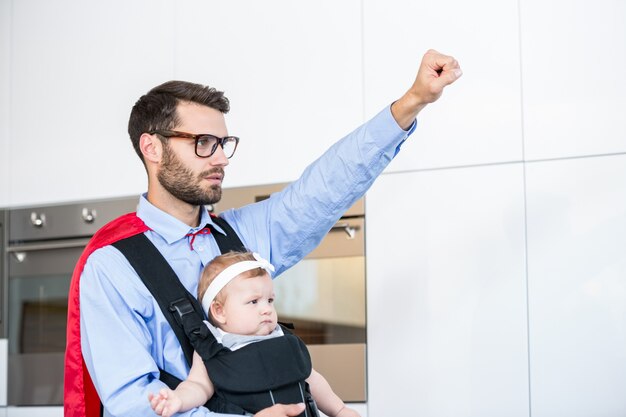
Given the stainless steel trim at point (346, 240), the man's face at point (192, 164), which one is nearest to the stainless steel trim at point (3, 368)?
the stainless steel trim at point (346, 240)

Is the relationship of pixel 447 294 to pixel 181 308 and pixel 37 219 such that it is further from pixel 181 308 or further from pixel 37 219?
pixel 37 219

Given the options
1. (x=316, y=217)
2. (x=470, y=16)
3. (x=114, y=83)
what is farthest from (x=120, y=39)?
(x=316, y=217)

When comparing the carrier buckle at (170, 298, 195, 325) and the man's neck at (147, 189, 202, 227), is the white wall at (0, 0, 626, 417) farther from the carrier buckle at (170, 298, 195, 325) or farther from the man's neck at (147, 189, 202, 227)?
the carrier buckle at (170, 298, 195, 325)

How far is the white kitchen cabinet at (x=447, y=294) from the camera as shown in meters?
2.60

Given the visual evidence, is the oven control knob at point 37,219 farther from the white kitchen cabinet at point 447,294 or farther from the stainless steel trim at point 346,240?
the white kitchen cabinet at point 447,294

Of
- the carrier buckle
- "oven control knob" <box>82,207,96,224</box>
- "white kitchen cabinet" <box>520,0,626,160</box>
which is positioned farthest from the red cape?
"oven control knob" <box>82,207,96,224</box>

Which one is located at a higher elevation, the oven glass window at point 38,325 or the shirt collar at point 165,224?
the shirt collar at point 165,224

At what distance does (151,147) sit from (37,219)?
1.72m

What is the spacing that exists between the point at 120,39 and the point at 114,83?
0.58 feet

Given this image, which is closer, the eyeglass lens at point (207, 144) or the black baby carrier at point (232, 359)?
the black baby carrier at point (232, 359)

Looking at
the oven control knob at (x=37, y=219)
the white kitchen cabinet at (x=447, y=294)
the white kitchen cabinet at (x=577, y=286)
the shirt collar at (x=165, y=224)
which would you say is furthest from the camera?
the oven control knob at (x=37, y=219)

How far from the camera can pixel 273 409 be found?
5.34ft

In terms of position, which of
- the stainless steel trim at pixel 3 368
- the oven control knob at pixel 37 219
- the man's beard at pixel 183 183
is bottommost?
the stainless steel trim at pixel 3 368

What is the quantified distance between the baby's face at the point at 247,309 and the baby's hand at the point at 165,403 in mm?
237
